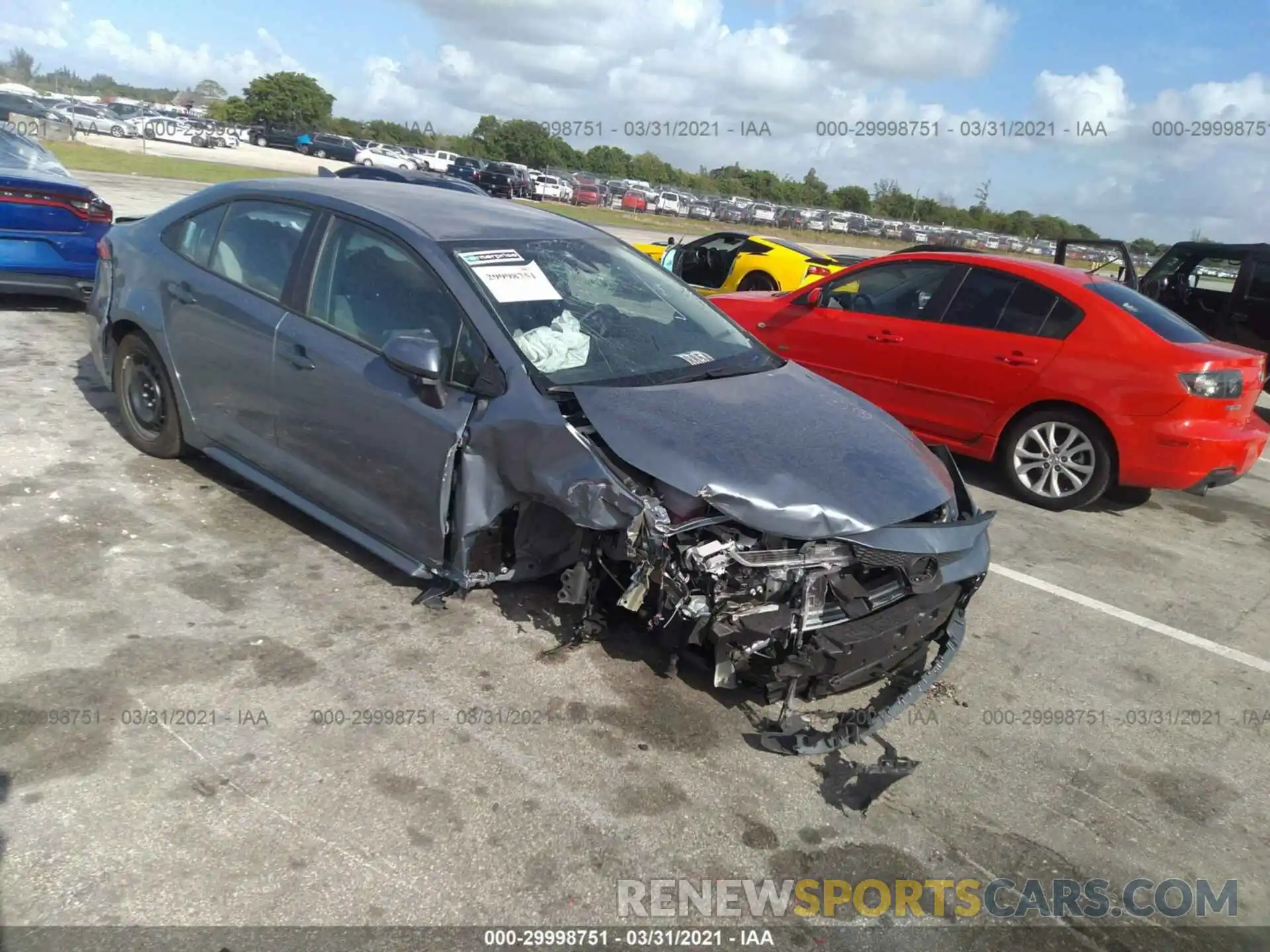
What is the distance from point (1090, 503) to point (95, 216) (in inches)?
321

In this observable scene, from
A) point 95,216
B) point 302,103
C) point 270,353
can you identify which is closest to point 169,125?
point 302,103

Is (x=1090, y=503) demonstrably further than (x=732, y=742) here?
Yes

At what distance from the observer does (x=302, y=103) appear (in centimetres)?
7844

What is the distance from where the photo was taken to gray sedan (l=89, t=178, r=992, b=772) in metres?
3.31

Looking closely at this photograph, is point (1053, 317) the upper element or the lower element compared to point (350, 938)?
upper

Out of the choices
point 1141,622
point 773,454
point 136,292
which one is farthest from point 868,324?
point 136,292

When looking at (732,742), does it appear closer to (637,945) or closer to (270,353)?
(637,945)

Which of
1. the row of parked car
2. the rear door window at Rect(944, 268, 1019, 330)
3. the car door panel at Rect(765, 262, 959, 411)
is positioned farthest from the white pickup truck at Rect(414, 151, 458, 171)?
the rear door window at Rect(944, 268, 1019, 330)

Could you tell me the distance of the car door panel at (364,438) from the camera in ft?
12.2

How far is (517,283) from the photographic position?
4.03 metres

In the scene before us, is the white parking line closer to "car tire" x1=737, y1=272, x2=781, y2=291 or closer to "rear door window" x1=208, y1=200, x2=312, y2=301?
"rear door window" x1=208, y1=200, x2=312, y2=301

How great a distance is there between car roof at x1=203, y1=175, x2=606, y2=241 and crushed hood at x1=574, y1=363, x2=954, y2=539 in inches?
44.7

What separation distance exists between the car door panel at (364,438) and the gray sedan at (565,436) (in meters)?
0.01

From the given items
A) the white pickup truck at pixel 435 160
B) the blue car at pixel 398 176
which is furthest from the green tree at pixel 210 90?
the blue car at pixel 398 176
